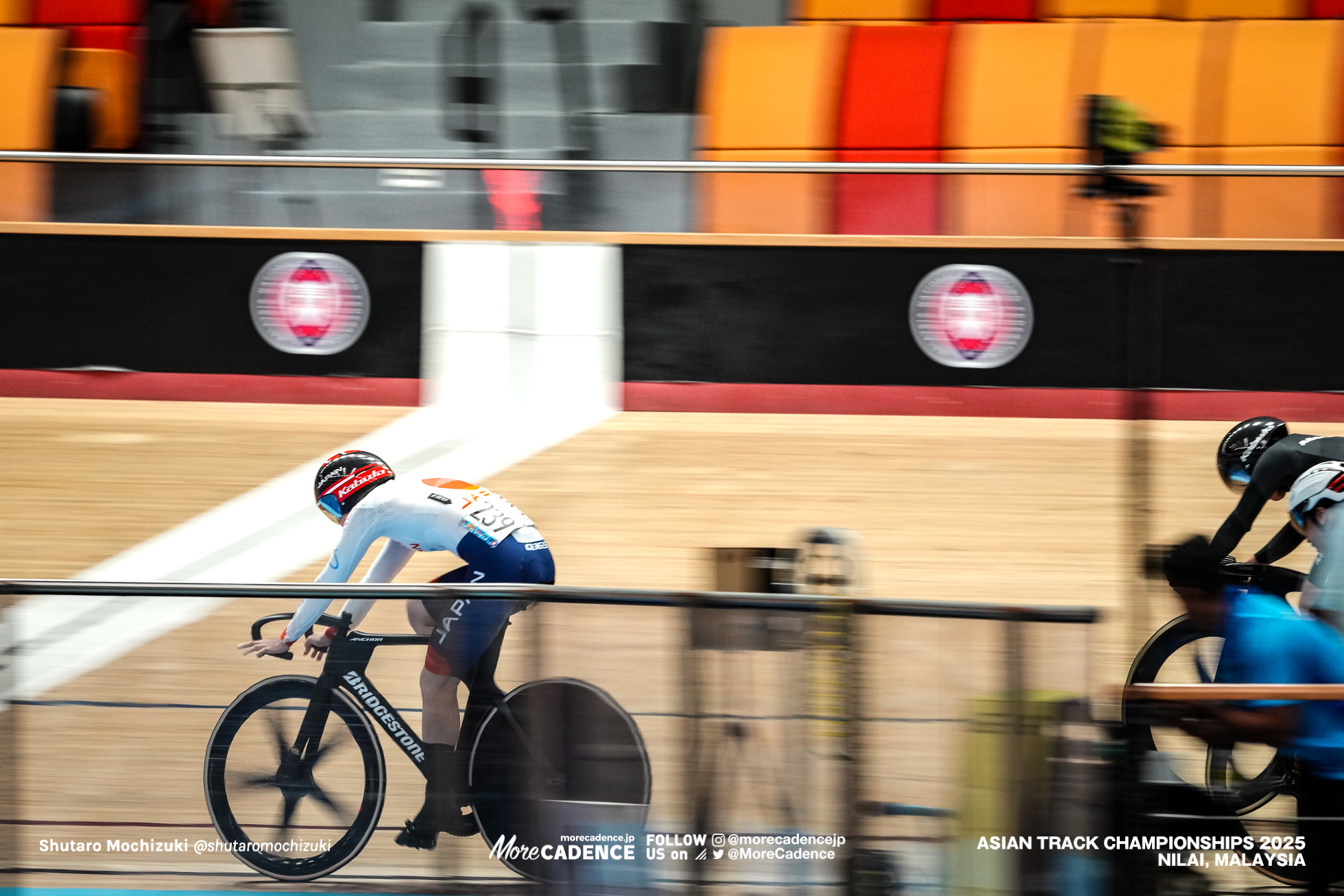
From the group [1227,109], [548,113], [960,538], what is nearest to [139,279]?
[548,113]

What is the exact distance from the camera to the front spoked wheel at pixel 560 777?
10.1ft

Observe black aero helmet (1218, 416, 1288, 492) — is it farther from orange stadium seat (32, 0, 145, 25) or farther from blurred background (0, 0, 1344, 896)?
orange stadium seat (32, 0, 145, 25)

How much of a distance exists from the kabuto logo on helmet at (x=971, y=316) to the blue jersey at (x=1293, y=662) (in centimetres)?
403

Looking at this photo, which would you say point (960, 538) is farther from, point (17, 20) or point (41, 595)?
point (17, 20)

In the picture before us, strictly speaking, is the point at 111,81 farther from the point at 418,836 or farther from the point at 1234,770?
the point at 1234,770

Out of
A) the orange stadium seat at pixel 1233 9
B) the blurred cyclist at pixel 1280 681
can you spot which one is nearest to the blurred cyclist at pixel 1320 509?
the blurred cyclist at pixel 1280 681

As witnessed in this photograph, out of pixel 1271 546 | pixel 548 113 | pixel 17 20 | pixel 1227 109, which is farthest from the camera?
pixel 17 20

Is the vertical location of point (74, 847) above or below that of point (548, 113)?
below

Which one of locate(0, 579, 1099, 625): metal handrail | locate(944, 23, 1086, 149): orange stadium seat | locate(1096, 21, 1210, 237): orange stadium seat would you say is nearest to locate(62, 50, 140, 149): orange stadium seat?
locate(944, 23, 1086, 149): orange stadium seat

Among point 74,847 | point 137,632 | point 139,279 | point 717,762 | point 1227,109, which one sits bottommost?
point 74,847

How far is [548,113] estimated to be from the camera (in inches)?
377

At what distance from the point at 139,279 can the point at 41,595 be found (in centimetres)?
485

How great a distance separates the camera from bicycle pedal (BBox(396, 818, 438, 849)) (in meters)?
3.14

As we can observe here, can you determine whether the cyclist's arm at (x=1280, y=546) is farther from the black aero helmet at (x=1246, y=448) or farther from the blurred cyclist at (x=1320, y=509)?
the black aero helmet at (x=1246, y=448)
